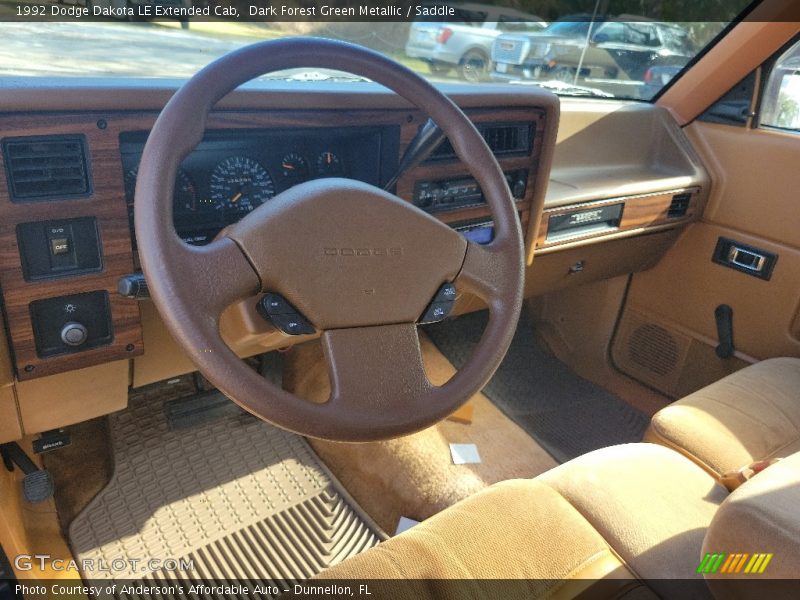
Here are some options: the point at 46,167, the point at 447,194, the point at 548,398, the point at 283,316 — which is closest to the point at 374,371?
the point at 283,316

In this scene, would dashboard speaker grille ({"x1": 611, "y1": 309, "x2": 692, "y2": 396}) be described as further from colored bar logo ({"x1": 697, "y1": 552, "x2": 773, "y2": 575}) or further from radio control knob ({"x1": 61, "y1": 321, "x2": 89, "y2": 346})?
radio control knob ({"x1": 61, "y1": 321, "x2": 89, "y2": 346})

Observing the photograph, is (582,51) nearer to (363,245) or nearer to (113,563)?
(363,245)

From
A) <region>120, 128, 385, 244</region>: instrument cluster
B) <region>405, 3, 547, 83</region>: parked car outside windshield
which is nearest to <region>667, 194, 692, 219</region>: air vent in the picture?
<region>405, 3, 547, 83</region>: parked car outside windshield

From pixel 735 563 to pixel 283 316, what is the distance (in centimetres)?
70

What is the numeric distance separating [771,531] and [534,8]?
174cm

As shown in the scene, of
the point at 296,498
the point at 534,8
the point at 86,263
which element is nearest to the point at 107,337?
the point at 86,263

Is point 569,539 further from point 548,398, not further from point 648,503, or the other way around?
point 548,398

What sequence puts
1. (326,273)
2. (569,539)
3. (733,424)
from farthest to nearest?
(733,424)
(569,539)
(326,273)

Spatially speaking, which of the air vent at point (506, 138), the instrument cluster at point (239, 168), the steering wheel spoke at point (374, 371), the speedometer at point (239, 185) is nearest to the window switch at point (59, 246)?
the instrument cluster at point (239, 168)

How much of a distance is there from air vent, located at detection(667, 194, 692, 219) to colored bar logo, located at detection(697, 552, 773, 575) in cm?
157

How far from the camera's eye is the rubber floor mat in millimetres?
1703

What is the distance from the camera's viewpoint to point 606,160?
7.89 ft

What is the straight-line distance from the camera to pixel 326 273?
96cm

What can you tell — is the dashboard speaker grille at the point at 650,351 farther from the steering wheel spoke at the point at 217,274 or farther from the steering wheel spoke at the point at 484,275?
the steering wheel spoke at the point at 217,274
